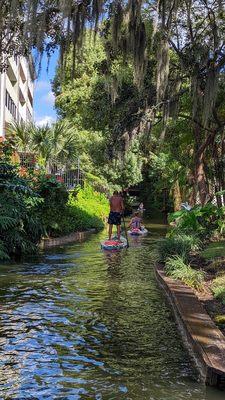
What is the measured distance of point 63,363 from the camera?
568 cm

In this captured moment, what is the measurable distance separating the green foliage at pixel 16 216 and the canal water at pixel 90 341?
224 centimetres

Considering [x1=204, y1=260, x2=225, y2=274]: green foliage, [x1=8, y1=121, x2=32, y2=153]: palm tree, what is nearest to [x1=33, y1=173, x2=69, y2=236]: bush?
[x1=204, y1=260, x2=225, y2=274]: green foliage

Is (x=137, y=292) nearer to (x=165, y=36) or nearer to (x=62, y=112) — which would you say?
(x=165, y=36)

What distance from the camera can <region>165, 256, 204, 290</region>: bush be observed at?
9.45 meters

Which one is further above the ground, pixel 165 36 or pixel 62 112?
pixel 62 112

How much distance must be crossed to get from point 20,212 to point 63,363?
8647mm

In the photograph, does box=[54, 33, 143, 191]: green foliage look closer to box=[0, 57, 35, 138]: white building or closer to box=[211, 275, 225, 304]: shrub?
box=[0, 57, 35, 138]: white building

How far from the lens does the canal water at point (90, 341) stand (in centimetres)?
500

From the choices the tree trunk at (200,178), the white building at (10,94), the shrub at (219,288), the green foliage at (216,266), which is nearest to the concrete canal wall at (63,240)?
the tree trunk at (200,178)

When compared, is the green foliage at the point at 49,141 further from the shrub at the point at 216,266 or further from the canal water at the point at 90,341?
the shrub at the point at 216,266

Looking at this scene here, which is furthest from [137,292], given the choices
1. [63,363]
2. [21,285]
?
[63,363]

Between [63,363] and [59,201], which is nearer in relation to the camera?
[63,363]

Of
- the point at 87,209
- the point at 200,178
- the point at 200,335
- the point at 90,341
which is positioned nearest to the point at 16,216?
the point at 90,341

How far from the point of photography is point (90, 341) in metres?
6.52
